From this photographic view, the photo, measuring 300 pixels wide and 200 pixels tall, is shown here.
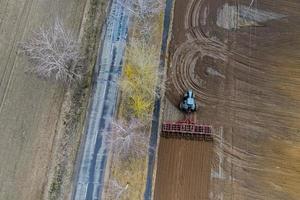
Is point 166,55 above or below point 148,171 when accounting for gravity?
above

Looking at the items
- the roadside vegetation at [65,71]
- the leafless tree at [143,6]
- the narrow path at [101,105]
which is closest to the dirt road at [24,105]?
the roadside vegetation at [65,71]

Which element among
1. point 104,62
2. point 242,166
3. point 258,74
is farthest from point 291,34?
point 104,62

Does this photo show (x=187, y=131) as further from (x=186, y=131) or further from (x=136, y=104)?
(x=136, y=104)

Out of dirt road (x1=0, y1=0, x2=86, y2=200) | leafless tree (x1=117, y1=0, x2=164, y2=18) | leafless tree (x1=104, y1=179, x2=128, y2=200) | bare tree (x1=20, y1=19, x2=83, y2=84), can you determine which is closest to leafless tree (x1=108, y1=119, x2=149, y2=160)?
leafless tree (x1=104, y1=179, x2=128, y2=200)

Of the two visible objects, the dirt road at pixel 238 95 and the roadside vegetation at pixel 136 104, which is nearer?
the roadside vegetation at pixel 136 104

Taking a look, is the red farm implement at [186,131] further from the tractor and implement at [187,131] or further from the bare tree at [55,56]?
the bare tree at [55,56]

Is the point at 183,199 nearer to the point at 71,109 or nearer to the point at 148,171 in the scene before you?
the point at 148,171
